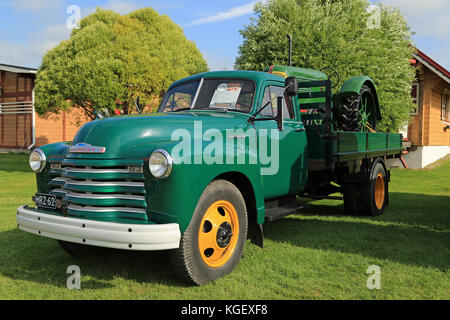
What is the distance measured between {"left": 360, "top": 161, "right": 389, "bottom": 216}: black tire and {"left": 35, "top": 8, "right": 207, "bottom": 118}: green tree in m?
9.48

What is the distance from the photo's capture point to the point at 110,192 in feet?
11.9

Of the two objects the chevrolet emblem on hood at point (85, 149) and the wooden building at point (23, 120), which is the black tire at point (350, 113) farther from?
the wooden building at point (23, 120)

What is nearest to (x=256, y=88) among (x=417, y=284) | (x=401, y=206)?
(x=417, y=284)

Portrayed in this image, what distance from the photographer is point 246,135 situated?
180 inches

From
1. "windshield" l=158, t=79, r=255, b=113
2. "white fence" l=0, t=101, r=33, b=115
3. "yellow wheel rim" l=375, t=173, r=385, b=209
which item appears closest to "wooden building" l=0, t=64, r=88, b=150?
"white fence" l=0, t=101, r=33, b=115

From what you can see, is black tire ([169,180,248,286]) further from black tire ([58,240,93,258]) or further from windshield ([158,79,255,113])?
black tire ([58,240,93,258])

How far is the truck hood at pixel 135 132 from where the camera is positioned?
3693 mm

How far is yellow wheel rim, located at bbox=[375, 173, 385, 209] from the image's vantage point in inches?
301

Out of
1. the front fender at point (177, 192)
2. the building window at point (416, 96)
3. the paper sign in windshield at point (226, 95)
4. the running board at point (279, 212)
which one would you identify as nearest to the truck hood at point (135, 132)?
the front fender at point (177, 192)

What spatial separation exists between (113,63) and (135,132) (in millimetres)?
11456

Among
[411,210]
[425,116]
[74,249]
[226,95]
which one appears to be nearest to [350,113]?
[411,210]
